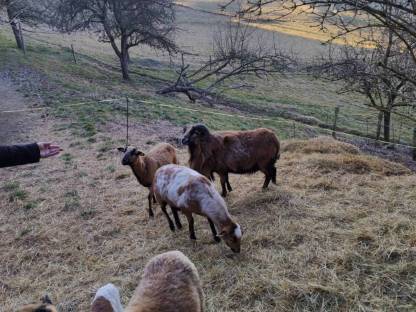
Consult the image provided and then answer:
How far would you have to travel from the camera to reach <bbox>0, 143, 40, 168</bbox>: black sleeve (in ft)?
14.0

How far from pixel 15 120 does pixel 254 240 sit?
11127 millimetres

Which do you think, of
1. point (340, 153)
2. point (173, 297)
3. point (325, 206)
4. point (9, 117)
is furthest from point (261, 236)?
point (9, 117)

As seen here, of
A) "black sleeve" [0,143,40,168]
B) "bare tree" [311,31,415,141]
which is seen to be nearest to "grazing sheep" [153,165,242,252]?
"black sleeve" [0,143,40,168]

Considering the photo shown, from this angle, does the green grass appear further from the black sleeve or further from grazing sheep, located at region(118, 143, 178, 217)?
the black sleeve

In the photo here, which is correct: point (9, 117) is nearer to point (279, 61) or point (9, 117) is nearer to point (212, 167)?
point (212, 167)

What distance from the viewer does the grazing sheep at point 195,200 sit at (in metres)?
5.66

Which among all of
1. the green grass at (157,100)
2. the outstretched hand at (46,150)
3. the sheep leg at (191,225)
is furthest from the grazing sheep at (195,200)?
the green grass at (157,100)

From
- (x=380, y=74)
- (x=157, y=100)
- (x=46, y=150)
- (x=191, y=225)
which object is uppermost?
(x=380, y=74)

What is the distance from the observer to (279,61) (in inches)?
880

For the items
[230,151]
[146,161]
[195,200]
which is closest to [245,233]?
[195,200]

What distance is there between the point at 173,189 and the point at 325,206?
2509 mm

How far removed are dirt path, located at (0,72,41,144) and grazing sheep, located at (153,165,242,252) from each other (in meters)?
7.27

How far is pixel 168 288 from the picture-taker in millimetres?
3619

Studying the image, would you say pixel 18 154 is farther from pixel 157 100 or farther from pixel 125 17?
pixel 125 17
